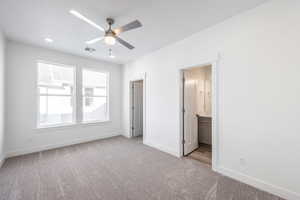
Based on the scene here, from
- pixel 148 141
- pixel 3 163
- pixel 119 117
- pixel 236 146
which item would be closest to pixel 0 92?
pixel 3 163

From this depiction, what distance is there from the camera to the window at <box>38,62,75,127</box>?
3.94 meters

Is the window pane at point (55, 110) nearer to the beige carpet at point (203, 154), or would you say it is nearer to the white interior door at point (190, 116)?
the white interior door at point (190, 116)

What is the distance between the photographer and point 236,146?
94.4 inches

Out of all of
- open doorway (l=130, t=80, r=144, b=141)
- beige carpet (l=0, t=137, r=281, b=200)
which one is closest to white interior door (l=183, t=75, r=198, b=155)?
beige carpet (l=0, t=137, r=281, b=200)

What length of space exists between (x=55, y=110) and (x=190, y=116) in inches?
163

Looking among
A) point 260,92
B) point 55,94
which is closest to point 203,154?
point 260,92

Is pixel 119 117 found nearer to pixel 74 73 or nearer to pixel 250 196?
pixel 74 73

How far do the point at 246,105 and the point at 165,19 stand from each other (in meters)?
2.13

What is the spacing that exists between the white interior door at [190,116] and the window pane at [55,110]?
12.2 feet

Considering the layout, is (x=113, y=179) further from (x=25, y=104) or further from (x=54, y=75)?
(x=54, y=75)

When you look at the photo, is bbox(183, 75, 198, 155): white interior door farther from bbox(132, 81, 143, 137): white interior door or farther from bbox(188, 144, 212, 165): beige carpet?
bbox(132, 81, 143, 137): white interior door

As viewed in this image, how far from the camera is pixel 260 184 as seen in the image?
2.12 m

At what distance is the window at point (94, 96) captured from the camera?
475cm

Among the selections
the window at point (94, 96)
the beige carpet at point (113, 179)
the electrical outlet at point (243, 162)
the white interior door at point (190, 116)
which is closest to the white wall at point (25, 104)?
the beige carpet at point (113, 179)
